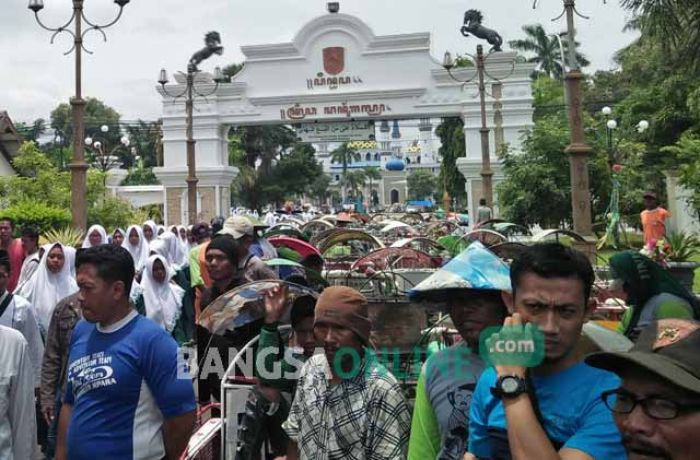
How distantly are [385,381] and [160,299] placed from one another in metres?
5.13

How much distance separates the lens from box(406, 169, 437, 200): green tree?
108 metres

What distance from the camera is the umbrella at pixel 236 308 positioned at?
12.0ft

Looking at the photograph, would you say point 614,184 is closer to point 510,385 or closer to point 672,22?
point 672,22

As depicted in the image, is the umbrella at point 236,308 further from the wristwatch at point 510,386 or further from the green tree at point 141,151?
the green tree at point 141,151

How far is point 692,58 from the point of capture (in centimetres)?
988

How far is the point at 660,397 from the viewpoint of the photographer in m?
1.33

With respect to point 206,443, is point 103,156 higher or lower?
higher

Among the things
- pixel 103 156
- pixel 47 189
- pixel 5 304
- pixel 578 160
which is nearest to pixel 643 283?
pixel 5 304

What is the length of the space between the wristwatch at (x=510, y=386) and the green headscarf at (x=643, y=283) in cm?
255

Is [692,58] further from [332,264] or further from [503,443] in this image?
[503,443]

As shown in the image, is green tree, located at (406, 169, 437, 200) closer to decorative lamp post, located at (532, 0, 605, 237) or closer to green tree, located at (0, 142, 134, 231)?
green tree, located at (0, 142, 134, 231)

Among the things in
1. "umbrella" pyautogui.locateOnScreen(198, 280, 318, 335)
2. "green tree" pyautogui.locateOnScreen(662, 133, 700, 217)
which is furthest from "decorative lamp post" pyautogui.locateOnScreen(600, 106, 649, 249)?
"umbrella" pyautogui.locateOnScreen(198, 280, 318, 335)

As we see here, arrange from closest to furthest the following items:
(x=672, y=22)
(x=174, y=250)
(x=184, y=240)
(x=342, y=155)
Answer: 1. (x=672, y=22)
2. (x=174, y=250)
3. (x=184, y=240)
4. (x=342, y=155)

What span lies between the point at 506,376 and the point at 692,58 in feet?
32.7
